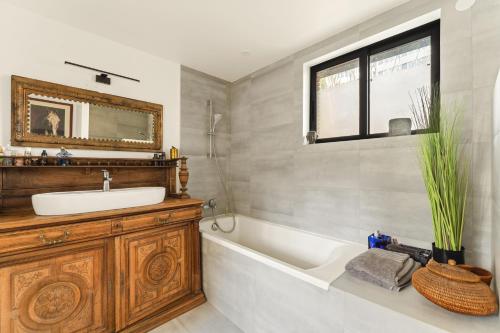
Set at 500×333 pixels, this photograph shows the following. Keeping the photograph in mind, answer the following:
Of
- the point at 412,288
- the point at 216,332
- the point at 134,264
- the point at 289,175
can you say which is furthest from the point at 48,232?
the point at 412,288

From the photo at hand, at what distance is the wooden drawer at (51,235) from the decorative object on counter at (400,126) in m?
2.12

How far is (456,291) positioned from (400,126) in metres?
1.09

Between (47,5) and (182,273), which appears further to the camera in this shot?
(182,273)

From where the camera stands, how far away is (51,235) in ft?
4.28

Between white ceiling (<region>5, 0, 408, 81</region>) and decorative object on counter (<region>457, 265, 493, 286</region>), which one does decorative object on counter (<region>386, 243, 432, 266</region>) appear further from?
white ceiling (<region>5, 0, 408, 81</region>)

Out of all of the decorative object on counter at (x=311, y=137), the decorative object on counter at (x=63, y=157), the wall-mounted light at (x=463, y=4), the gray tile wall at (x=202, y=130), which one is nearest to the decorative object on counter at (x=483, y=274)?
the decorative object on counter at (x=311, y=137)

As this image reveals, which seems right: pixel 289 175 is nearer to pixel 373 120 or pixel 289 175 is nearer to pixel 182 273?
pixel 373 120

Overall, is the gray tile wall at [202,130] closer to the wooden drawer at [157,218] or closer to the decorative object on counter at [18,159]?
the wooden drawer at [157,218]

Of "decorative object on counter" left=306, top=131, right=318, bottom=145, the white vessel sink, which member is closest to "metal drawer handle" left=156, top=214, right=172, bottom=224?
the white vessel sink

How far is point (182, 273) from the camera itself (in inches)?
75.9

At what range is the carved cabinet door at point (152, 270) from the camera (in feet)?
5.23

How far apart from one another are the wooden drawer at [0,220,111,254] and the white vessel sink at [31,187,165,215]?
0.37 feet

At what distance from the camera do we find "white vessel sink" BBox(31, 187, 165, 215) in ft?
4.48

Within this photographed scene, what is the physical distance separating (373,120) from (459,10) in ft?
2.61
